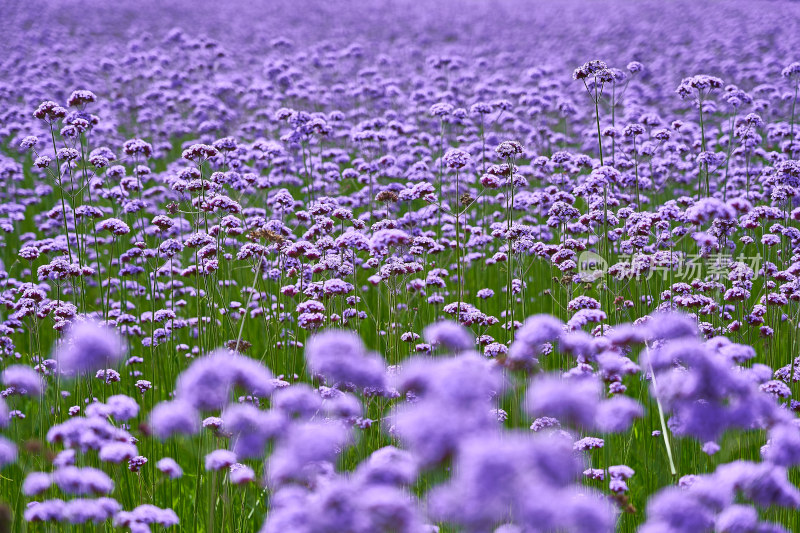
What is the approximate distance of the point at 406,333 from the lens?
249 inches

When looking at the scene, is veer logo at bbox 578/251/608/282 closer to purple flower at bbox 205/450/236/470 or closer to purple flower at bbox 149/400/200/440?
purple flower at bbox 205/450/236/470

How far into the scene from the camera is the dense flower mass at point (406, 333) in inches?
102

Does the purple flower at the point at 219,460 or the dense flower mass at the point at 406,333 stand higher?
the dense flower mass at the point at 406,333

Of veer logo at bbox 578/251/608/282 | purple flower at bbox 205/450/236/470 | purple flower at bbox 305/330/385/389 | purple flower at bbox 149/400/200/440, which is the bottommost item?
purple flower at bbox 205/450/236/470

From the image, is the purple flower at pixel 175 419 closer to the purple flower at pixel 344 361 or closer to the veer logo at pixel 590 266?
the purple flower at pixel 344 361

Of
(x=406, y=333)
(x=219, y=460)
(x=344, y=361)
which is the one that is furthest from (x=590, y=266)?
(x=344, y=361)

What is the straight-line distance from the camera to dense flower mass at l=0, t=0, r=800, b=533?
102 inches

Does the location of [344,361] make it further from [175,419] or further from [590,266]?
[590,266]

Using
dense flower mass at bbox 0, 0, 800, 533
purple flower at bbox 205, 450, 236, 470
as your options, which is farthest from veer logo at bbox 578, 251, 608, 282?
purple flower at bbox 205, 450, 236, 470

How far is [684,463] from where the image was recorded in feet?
18.8

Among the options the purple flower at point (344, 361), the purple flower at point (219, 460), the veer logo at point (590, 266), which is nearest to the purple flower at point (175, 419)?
the purple flower at point (219, 460)

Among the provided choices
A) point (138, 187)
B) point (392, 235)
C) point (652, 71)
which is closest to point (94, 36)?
point (652, 71)

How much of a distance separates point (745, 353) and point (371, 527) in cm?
214

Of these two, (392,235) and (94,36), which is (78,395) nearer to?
(392,235)
